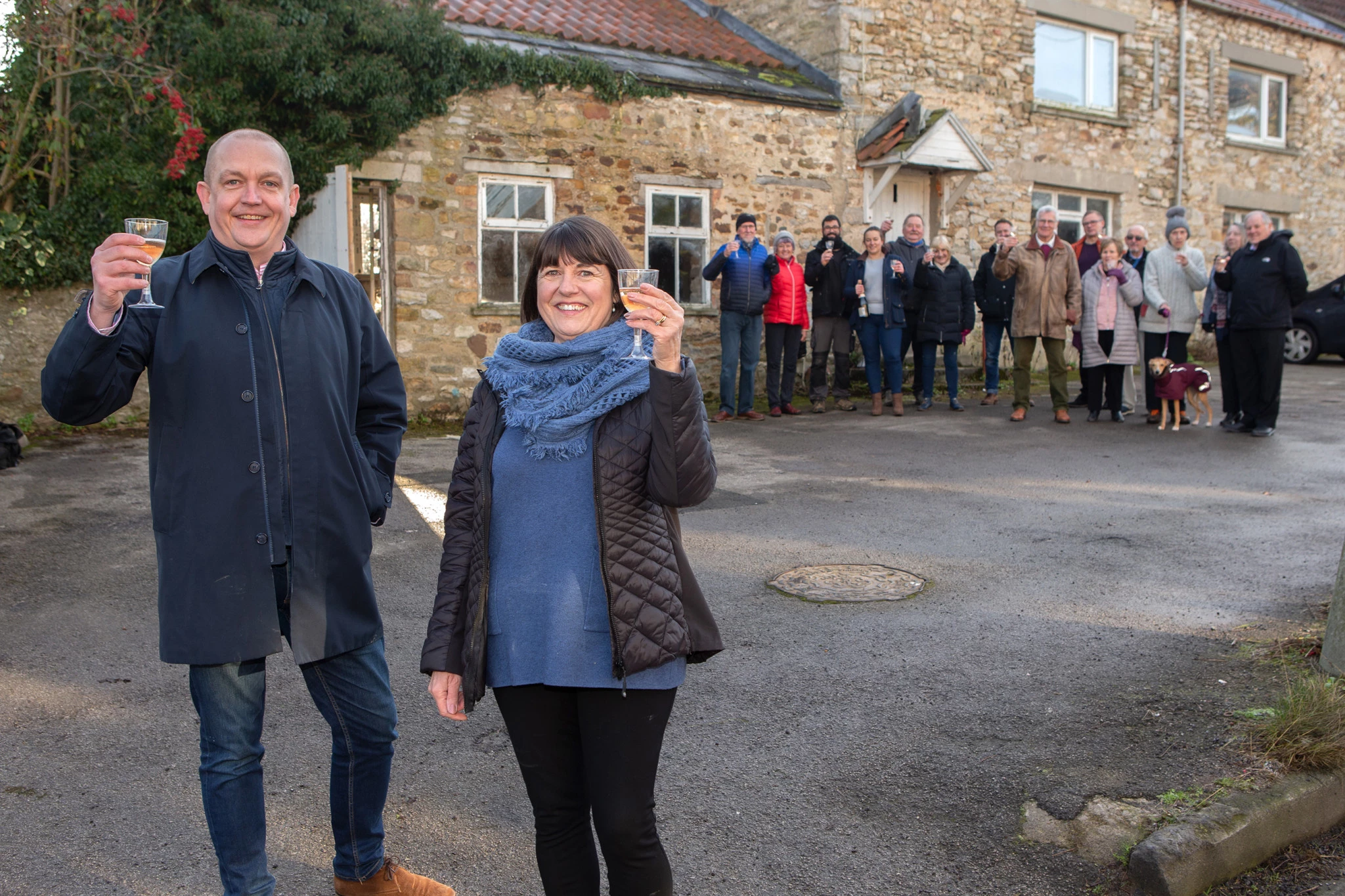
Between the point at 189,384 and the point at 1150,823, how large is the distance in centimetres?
297

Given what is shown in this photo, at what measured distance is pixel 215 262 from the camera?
2.73 m

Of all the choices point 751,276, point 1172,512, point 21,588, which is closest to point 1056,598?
point 1172,512

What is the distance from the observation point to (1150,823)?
3320 mm

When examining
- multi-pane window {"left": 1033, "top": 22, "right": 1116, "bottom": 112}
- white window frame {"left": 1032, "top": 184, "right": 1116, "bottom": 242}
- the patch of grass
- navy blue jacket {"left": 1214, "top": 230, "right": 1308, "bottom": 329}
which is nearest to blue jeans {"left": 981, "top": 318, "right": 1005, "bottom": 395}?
navy blue jacket {"left": 1214, "top": 230, "right": 1308, "bottom": 329}

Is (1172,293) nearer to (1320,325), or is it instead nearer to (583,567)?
(1320,325)

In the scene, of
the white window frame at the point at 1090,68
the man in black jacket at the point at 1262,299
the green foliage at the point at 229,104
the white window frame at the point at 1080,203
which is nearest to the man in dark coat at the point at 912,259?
the man in black jacket at the point at 1262,299

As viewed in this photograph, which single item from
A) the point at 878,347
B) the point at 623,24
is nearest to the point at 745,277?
the point at 878,347

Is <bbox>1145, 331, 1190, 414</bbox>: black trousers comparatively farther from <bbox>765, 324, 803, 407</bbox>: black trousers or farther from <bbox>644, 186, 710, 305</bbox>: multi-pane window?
<bbox>644, 186, 710, 305</bbox>: multi-pane window

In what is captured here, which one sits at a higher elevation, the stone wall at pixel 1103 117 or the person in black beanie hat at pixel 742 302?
the stone wall at pixel 1103 117

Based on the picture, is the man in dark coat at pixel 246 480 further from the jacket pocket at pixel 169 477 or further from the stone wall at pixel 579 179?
the stone wall at pixel 579 179

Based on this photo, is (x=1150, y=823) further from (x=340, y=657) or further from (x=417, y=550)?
(x=417, y=550)

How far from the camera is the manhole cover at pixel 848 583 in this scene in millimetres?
5820

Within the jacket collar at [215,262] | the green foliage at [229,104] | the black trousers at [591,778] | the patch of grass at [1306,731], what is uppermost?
the green foliage at [229,104]

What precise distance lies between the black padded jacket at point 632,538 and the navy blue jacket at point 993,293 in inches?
461
